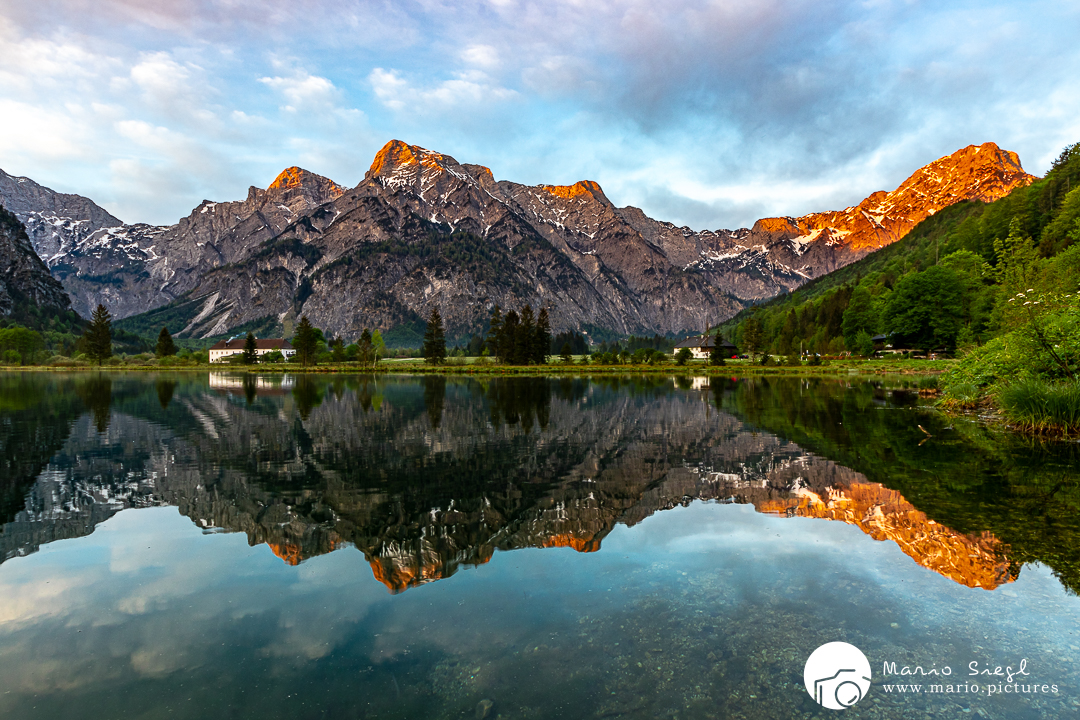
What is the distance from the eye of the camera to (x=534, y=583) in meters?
9.08

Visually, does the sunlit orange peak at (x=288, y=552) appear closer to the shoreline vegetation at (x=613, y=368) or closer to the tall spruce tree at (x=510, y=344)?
the shoreline vegetation at (x=613, y=368)

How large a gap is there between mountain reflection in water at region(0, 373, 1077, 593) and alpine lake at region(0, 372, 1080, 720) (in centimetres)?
12

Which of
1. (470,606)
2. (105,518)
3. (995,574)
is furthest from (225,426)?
(995,574)

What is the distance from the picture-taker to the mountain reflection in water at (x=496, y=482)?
36.3 feet

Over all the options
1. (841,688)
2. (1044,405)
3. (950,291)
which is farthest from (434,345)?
(841,688)

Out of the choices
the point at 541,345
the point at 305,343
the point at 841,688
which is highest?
the point at 541,345

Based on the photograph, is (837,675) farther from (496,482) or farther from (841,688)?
(496,482)

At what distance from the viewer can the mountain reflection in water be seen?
36.3 ft

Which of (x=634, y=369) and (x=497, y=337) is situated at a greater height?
(x=497, y=337)

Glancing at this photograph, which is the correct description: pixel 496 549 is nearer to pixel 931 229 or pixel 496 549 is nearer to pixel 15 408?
pixel 15 408

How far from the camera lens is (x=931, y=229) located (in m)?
192

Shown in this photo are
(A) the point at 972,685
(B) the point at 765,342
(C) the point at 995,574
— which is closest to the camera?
(A) the point at 972,685

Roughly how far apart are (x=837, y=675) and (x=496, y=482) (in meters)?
11.0

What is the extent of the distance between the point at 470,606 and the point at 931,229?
234 metres
